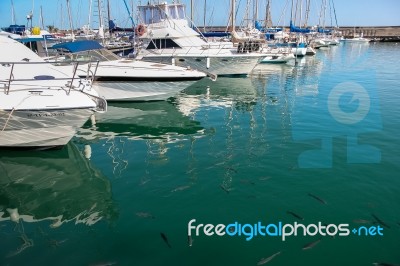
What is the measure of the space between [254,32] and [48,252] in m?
35.3

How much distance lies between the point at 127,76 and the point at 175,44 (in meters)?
8.69

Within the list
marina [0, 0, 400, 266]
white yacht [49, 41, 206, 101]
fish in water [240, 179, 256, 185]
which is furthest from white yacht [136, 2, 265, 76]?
fish in water [240, 179, 256, 185]

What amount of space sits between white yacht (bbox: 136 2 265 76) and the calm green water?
8.85 m

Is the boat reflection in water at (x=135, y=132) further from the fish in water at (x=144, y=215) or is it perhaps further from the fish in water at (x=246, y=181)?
the fish in water at (x=246, y=181)

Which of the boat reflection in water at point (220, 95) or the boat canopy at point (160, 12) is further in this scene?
the boat canopy at point (160, 12)

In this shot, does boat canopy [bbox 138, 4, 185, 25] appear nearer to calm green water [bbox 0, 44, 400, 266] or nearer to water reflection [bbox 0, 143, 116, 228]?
calm green water [bbox 0, 44, 400, 266]

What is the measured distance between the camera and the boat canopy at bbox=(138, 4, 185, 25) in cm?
2164

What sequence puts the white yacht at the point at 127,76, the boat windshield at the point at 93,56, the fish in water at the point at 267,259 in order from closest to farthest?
the fish in water at the point at 267,259 < the white yacht at the point at 127,76 < the boat windshield at the point at 93,56

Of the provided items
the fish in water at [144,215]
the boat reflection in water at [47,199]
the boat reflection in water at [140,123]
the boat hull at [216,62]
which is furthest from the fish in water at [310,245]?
the boat hull at [216,62]

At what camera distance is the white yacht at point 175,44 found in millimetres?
21391

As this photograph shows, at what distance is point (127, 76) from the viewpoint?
13.7 m

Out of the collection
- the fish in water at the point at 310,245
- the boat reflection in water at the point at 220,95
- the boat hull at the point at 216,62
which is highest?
the boat hull at the point at 216,62

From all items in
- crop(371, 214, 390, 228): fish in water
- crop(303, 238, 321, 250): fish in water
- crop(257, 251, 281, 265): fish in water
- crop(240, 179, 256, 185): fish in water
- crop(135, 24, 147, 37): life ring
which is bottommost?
crop(257, 251, 281, 265): fish in water

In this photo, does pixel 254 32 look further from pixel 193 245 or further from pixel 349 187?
pixel 193 245
